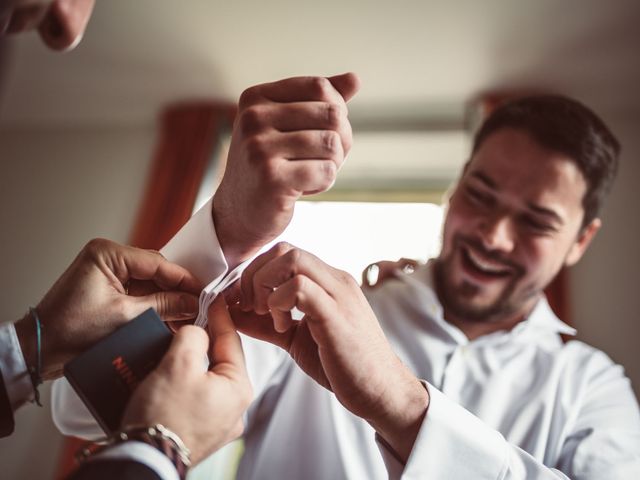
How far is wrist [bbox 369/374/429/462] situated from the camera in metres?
0.45

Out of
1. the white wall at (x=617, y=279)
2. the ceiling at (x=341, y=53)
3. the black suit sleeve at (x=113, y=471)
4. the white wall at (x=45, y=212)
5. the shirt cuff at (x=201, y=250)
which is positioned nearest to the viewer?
the black suit sleeve at (x=113, y=471)

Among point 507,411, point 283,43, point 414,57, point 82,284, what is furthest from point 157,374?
point 414,57

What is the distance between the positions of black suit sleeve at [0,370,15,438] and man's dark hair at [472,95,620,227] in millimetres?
840

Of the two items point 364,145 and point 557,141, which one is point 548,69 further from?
point 557,141

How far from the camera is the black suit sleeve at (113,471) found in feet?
0.88

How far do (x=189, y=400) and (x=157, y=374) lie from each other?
28 mm

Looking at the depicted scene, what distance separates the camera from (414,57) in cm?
151

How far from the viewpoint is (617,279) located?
1583 millimetres

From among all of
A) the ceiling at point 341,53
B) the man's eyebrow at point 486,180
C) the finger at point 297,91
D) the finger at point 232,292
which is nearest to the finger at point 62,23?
the finger at point 297,91

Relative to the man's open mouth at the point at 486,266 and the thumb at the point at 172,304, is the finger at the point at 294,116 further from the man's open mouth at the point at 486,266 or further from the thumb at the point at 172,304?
the man's open mouth at the point at 486,266

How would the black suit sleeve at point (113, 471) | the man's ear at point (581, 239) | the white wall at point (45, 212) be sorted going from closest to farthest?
1. the black suit sleeve at point (113, 471)
2. the white wall at point (45, 212)
3. the man's ear at point (581, 239)

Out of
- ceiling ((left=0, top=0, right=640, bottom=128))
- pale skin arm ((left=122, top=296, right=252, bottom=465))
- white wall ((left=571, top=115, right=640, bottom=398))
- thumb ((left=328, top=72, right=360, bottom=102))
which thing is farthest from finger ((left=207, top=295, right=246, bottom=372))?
white wall ((left=571, top=115, right=640, bottom=398))

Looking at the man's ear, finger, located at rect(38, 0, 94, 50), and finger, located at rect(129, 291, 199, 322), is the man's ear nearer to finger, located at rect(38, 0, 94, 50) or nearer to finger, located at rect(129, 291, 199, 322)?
finger, located at rect(129, 291, 199, 322)

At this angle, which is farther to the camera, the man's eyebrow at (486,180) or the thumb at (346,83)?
the man's eyebrow at (486,180)
